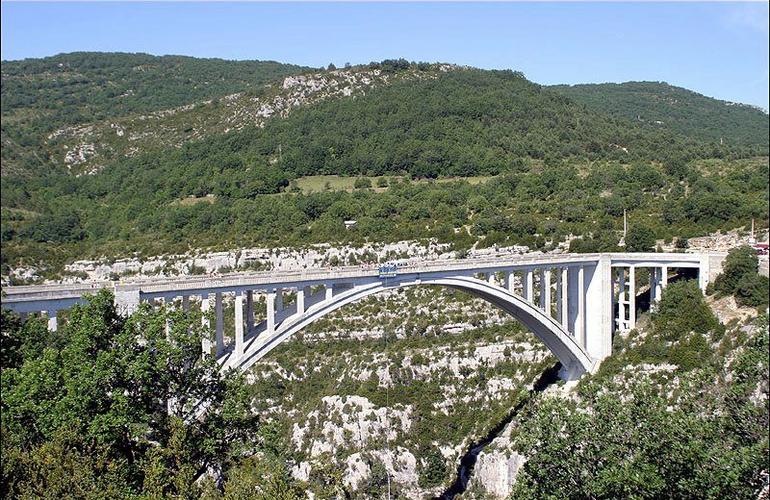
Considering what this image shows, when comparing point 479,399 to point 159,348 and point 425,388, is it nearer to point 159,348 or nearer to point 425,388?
point 425,388

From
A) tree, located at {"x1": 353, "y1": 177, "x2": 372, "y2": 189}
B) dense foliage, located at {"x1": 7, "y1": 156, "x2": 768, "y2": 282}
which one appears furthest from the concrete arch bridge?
tree, located at {"x1": 353, "y1": 177, "x2": 372, "y2": 189}

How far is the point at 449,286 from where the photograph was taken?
29.6 metres

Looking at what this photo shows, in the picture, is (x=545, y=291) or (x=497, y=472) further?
(x=545, y=291)

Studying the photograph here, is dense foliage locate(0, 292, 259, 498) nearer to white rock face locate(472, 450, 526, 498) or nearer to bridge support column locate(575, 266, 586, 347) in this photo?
white rock face locate(472, 450, 526, 498)

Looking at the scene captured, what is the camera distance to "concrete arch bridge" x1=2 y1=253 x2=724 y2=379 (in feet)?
72.3

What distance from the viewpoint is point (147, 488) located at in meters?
15.4

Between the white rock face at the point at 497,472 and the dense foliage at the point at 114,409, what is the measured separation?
13221 mm

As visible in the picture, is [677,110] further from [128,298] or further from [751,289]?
[128,298]

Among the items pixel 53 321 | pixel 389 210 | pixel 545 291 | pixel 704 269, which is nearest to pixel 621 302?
pixel 704 269

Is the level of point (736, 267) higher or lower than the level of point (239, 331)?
higher

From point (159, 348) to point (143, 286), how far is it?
4.09 m

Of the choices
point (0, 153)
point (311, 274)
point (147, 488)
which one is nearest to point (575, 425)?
point (147, 488)

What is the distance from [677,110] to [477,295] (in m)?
72.9

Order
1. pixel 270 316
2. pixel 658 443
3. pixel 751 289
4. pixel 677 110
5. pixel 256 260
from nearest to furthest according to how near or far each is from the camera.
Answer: pixel 658 443, pixel 270 316, pixel 751 289, pixel 256 260, pixel 677 110
